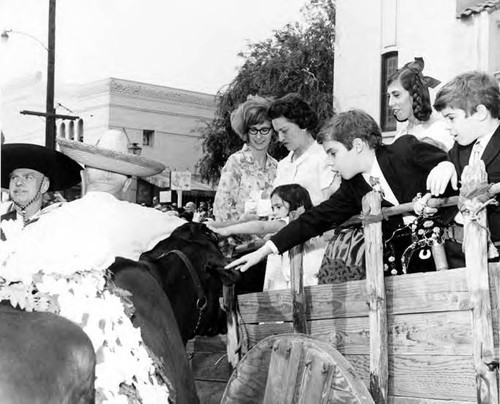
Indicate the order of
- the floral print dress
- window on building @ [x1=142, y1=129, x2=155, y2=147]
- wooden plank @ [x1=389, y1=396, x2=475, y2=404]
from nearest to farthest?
wooden plank @ [x1=389, y1=396, x2=475, y2=404]
the floral print dress
window on building @ [x1=142, y1=129, x2=155, y2=147]

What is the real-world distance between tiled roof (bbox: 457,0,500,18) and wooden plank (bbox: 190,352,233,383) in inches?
576

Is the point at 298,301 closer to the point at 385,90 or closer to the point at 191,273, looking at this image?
the point at 191,273

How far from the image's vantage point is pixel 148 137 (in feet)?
121

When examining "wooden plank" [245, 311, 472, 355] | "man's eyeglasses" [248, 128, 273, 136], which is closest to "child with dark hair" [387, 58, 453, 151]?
"wooden plank" [245, 311, 472, 355]

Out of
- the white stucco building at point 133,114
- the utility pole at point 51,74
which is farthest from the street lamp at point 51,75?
the white stucco building at point 133,114

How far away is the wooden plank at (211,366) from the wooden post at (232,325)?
334 millimetres

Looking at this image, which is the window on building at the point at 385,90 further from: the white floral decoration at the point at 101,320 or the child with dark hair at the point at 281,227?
the white floral decoration at the point at 101,320

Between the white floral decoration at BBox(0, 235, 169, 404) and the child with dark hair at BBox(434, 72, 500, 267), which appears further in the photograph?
the child with dark hair at BBox(434, 72, 500, 267)

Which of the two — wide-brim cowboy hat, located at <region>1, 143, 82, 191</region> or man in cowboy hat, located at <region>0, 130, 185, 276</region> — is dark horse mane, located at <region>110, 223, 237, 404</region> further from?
wide-brim cowboy hat, located at <region>1, 143, 82, 191</region>

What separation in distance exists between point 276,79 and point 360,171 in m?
25.2

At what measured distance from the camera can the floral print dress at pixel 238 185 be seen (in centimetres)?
734

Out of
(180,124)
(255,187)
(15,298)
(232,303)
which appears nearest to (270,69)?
(180,124)

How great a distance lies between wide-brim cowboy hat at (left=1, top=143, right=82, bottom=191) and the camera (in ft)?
20.2

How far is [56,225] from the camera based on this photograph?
444 centimetres
